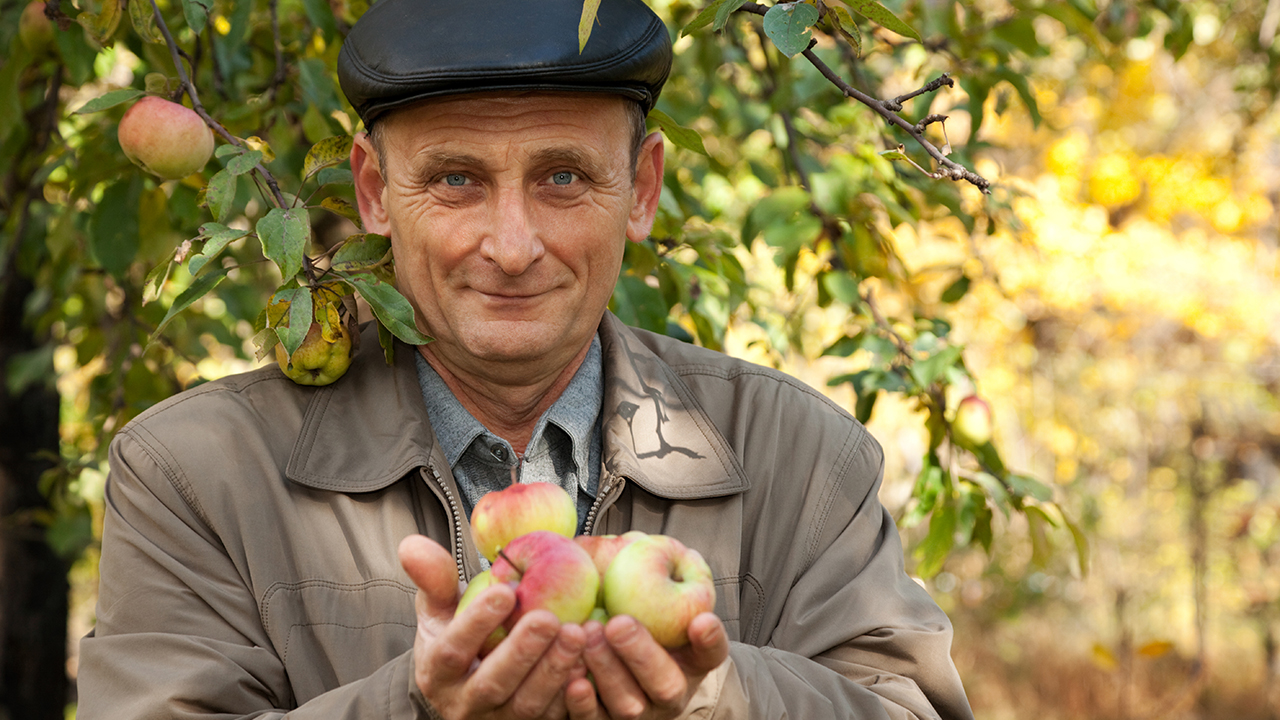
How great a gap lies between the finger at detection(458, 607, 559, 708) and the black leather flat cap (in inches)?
30.0

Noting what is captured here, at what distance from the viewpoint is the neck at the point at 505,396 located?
Answer: 67.7 inches

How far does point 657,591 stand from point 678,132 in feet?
3.40

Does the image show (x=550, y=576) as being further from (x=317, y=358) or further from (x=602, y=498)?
(x=317, y=358)

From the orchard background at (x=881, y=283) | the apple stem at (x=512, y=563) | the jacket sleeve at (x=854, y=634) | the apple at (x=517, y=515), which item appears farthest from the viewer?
the orchard background at (x=881, y=283)

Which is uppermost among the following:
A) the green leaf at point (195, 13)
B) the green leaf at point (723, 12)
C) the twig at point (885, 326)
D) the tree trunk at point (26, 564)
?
the green leaf at point (723, 12)

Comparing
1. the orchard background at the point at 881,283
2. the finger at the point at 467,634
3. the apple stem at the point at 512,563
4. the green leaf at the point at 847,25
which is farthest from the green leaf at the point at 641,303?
the finger at the point at 467,634

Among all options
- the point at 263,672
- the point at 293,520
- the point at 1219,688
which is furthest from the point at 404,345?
the point at 1219,688

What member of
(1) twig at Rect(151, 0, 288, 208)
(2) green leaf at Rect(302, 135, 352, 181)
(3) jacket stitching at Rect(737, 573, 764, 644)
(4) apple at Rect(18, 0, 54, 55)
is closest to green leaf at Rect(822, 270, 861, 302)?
(3) jacket stitching at Rect(737, 573, 764, 644)

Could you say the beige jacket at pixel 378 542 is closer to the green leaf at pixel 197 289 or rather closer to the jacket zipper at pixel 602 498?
the jacket zipper at pixel 602 498

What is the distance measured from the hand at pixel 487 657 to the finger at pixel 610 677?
0.02 metres

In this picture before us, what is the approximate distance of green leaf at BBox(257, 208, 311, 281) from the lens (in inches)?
58.3

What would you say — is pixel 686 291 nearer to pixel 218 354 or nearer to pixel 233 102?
pixel 233 102

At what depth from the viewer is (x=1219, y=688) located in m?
6.39

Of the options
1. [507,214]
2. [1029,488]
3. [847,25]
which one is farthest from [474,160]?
[1029,488]
